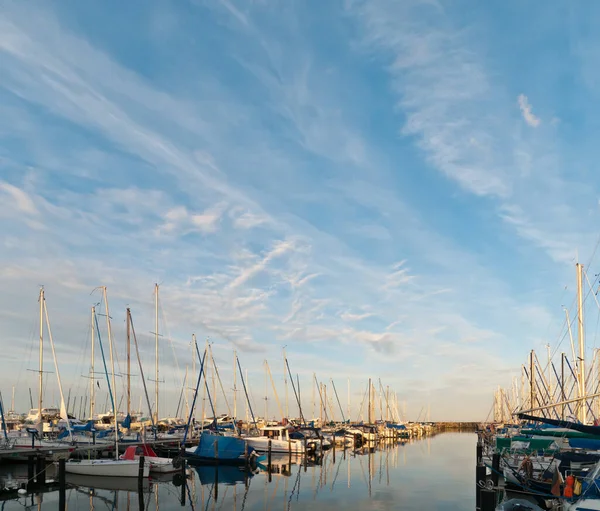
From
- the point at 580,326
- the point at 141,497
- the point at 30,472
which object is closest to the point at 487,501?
the point at 141,497

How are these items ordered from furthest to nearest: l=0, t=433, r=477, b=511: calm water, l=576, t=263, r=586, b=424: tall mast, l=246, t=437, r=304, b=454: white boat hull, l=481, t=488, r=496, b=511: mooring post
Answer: l=246, t=437, r=304, b=454: white boat hull < l=576, t=263, r=586, b=424: tall mast < l=0, t=433, r=477, b=511: calm water < l=481, t=488, r=496, b=511: mooring post

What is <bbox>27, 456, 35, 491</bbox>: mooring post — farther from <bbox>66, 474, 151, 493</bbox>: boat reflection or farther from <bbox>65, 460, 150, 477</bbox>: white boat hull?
<bbox>65, 460, 150, 477</bbox>: white boat hull

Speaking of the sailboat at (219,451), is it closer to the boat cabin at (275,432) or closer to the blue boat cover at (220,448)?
the blue boat cover at (220,448)

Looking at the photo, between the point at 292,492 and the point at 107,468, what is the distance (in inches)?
502

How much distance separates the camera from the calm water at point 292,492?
3053 cm

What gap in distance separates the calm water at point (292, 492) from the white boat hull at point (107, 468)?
758mm

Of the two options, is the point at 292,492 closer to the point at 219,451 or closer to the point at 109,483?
the point at 109,483

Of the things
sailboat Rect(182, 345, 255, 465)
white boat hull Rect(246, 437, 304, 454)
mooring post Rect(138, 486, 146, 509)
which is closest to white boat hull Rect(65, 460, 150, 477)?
mooring post Rect(138, 486, 146, 509)

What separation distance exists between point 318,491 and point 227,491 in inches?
226

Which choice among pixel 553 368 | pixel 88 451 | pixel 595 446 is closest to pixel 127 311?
pixel 88 451

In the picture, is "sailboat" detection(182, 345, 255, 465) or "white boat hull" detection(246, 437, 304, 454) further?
"white boat hull" detection(246, 437, 304, 454)

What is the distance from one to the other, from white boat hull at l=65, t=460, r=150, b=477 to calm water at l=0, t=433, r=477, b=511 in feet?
2.49

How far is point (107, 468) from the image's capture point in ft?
125

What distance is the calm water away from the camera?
30531mm
